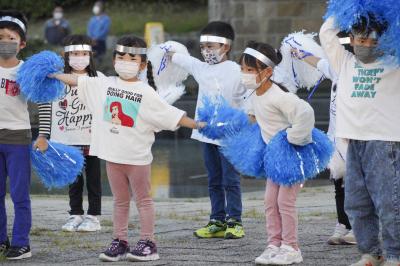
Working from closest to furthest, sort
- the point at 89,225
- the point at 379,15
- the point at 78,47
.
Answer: the point at 379,15, the point at 89,225, the point at 78,47

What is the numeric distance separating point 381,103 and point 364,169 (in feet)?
1.49

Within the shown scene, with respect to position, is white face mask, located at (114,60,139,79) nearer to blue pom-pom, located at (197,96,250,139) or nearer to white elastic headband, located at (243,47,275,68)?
blue pom-pom, located at (197,96,250,139)

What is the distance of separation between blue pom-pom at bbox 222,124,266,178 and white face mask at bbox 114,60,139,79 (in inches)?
32.2

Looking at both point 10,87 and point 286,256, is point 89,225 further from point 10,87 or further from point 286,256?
point 286,256

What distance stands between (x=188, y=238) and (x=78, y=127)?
162 centimetres

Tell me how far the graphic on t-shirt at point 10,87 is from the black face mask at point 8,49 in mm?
185

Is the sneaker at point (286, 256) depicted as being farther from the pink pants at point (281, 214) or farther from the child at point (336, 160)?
the child at point (336, 160)

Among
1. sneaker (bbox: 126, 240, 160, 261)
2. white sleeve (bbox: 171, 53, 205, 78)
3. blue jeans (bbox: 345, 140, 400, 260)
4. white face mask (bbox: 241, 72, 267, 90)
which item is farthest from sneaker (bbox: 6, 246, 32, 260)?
blue jeans (bbox: 345, 140, 400, 260)

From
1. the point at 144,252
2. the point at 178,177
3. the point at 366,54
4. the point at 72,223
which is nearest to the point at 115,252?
the point at 144,252

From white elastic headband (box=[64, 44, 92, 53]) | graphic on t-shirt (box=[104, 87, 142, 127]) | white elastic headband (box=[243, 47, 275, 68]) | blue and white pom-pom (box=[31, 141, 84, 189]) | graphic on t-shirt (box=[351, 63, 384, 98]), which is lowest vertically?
blue and white pom-pom (box=[31, 141, 84, 189])

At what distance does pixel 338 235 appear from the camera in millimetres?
8258

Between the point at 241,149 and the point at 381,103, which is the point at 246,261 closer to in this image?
the point at 241,149

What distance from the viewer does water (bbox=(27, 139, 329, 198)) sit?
43.3 feet

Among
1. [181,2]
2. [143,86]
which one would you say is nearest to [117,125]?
[143,86]
